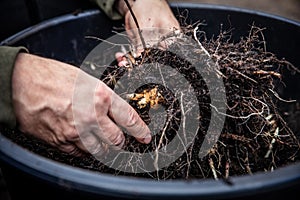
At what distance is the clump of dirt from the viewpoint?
75cm

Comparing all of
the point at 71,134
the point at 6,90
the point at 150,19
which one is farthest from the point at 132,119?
the point at 150,19

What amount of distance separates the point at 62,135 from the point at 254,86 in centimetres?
41

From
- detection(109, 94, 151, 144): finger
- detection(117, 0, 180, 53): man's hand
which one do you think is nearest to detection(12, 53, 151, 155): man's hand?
detection(109, 94, 151, 144): finger

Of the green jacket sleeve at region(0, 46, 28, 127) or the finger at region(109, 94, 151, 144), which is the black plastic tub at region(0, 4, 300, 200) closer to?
the green jacket sleeve at region(0, 46, 28, 127)

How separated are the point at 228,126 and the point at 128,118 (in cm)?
20

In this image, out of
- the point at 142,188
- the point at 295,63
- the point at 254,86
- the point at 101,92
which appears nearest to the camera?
the point at 142,188

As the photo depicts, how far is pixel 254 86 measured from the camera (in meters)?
0.81

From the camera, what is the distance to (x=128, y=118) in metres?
0.72

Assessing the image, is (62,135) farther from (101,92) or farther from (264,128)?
(264,128)

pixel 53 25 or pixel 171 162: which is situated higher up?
pixel 53 25

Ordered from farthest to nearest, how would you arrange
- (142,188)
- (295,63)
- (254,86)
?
(295,63) < (254,86) < (142,188)

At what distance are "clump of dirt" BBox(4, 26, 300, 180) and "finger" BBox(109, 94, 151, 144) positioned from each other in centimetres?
3

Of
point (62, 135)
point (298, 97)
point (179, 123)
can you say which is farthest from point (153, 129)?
point (298, 97)

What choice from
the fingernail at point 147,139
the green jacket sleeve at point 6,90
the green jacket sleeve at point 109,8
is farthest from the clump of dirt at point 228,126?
the green jacket sleeve at point 109,8
